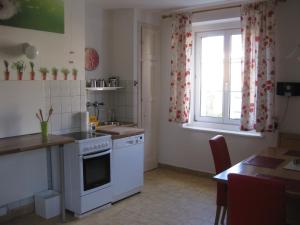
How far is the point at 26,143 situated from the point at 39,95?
2.53 feet

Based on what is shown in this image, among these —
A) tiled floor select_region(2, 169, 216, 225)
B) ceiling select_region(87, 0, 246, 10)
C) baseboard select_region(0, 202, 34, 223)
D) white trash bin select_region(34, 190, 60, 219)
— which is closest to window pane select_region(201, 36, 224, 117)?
ceiling select_region(87, 0, 246, 10)

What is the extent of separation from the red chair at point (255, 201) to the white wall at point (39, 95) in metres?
2.34

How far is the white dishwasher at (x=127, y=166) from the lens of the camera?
3.75m

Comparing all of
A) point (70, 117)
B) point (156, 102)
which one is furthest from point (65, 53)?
point (156, 102)

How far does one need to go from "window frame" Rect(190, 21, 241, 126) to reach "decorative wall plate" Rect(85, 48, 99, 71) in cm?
152

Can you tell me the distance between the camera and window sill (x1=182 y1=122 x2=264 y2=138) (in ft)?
14.3

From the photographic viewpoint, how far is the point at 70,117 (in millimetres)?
3879

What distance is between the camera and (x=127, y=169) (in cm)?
391

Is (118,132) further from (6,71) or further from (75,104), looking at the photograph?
(6,71)

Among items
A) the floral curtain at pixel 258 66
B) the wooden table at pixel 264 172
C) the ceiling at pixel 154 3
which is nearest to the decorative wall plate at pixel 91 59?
the ceiling at pixel 154 3

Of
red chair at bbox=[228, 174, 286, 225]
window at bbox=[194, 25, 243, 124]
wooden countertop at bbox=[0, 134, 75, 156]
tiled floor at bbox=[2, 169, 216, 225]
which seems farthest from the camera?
window at bbox=[194, 25, 243, 124]

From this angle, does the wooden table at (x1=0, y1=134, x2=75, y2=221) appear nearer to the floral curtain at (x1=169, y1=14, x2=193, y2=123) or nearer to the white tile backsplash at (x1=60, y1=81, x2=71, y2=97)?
the white tile backsplash at (x1=60, y1=81, x2=71, y2=97)

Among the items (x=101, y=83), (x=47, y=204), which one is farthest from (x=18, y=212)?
(x=101, y=83)

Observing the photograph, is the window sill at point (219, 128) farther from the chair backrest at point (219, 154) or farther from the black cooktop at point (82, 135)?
the black cooktop at point (82, 135)
